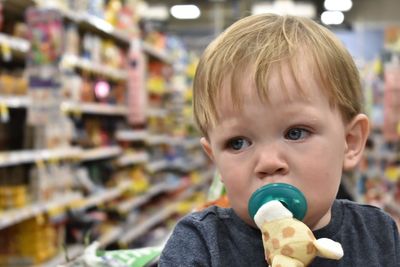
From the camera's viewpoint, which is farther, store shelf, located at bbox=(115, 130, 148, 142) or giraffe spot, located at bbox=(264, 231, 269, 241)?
store shelf, located at bbox=(115, 130, 148, 142)

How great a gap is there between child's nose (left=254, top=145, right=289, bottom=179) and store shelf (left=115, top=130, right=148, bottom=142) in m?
4.55

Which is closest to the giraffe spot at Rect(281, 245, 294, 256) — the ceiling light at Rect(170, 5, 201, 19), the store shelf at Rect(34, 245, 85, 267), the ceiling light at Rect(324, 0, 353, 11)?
the store shelf at Rect(34, 245, 85, 267)

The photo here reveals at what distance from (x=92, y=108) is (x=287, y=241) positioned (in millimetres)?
3846

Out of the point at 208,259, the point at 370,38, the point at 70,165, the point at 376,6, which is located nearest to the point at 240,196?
the point at 208,259

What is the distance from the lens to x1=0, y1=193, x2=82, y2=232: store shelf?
10.0 feet

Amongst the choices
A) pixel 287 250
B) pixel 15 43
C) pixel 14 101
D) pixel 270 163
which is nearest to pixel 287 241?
pixel 287 250

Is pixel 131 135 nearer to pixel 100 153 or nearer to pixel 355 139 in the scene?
pixel 100 153

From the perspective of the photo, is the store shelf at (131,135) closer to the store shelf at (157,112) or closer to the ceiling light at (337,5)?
the store shelf at (157,112)

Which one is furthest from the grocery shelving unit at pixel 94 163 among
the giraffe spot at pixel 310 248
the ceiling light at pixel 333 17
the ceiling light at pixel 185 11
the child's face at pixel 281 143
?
the ceiling light at pixel 333 17

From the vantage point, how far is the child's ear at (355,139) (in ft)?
3.49

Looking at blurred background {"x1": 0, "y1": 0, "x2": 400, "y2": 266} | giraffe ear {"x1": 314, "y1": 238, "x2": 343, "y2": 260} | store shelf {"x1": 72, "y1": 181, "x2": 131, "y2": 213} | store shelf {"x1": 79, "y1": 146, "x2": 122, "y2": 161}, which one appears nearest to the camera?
giraffe ear {"x1": 314, "y1": 238, "x2": 343, "y2": 260}

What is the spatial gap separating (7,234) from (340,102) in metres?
3.10

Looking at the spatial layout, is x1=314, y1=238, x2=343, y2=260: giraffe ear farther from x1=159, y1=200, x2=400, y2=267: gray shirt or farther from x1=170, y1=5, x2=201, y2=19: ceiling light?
x1=170, y1=5, x2=201, y2=19: ceiling light

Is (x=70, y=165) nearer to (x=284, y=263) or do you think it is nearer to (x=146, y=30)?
(x=146, y=30)
